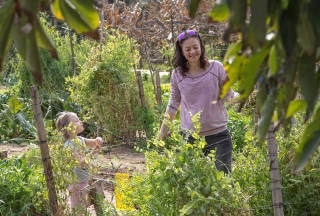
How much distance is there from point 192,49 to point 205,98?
0.38m

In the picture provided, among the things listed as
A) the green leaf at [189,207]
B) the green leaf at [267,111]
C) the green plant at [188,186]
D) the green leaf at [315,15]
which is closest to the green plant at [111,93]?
the green plant at [188,186]

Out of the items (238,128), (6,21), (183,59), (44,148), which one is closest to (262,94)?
(6,21)

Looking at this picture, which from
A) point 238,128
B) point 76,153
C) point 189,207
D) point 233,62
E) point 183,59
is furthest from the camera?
point 238,128

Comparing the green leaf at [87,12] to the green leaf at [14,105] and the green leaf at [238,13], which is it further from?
the green leaf at [14,105]

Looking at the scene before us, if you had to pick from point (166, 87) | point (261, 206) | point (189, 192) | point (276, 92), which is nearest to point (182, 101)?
point (261, 206)

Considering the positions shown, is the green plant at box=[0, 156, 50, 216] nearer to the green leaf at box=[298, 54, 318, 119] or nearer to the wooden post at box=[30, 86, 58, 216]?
the wooden post at box=[30, 86, 58, 216]

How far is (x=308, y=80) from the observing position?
3.90 ft

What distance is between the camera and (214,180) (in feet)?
12.1

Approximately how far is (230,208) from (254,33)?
2683 mm

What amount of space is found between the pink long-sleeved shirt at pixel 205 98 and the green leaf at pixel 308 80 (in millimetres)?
3577

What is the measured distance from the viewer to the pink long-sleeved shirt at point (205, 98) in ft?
16.0

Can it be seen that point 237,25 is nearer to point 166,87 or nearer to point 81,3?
point 81,3

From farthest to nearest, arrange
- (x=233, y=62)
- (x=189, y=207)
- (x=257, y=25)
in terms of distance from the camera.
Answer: (x=189, y=207) → (x=233, y=62) → (x=257, y=25)

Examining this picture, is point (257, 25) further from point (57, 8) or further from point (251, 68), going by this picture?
point (57, 8)
